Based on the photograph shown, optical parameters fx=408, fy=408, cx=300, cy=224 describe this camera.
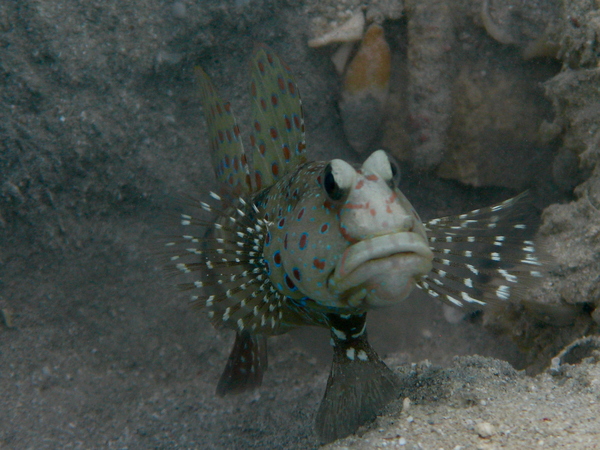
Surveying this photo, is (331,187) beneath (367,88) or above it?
beneath

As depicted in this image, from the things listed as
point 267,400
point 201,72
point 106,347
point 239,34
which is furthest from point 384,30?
point 106,347

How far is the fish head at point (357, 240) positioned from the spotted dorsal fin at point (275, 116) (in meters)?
1.00

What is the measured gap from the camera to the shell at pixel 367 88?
4.62 m

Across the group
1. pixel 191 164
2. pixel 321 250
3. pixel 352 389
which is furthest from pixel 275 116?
pixel 352 389

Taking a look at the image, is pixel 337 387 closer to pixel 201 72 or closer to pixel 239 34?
pixel 201 72

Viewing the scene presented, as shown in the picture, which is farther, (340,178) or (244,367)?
(244,367)

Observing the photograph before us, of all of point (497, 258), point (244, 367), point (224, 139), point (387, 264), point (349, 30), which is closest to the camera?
point (387, 264)

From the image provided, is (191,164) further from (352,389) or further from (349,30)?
(352,389)

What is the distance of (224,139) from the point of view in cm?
362

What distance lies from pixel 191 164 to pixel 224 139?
1304mm

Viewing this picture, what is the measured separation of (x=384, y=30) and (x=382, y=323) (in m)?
3.39

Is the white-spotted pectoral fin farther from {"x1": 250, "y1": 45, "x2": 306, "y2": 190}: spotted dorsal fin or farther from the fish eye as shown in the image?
{"x1": 250, "y1": 45, "x2": 306, "y2": 190}: spotted dorsal fin

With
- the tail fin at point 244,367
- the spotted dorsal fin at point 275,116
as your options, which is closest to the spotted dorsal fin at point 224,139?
the spotted dorsal fin at point 275,116

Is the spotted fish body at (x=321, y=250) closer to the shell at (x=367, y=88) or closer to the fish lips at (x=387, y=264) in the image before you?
the fish lips at (x=387, y=264)
